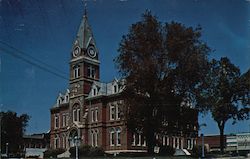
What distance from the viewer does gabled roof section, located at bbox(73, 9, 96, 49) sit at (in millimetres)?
4223

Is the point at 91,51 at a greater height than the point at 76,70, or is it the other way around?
the point at 91,51

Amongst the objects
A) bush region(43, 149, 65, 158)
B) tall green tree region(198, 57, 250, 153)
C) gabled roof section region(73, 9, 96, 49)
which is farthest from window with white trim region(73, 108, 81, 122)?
tall green tree region(198, 57, 250, 153)

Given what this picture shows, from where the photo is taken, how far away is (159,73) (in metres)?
4.82

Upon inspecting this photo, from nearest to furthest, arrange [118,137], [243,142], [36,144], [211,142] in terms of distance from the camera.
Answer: [243,142] < [36,144] < [211,142] < [118,137]

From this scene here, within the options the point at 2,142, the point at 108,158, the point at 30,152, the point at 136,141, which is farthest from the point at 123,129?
the point at 2,142

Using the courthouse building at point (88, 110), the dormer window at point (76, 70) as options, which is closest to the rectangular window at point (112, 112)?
the courthouse building at point (88, 110)

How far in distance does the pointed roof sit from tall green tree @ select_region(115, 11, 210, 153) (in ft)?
1.25

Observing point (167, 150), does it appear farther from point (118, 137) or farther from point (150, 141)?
point (118, 137)

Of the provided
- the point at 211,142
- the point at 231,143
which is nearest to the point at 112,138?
the point at 211,142

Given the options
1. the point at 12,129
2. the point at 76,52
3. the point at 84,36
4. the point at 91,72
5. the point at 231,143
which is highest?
the point at 84,36

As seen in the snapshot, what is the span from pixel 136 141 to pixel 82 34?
5.50ft

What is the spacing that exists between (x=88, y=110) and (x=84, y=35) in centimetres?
94

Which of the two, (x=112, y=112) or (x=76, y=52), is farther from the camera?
(x=112, y=112)

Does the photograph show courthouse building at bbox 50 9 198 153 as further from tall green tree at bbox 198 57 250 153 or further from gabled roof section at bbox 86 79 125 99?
tall green tree at bbox 198 57 250 153
